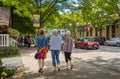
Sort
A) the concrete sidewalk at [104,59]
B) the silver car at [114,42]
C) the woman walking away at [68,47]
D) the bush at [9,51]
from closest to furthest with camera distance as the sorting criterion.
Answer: the woman walking away at [68,47]
the concrete sidewalk at [104,59]
the bush at [9,51]
the silver car at [114,42]

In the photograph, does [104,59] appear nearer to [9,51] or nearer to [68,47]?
[68,47]

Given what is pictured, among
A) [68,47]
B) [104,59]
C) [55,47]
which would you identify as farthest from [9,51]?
[55,47]

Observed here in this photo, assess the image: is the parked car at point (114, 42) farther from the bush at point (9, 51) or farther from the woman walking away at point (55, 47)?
the woman walking away at point (55, 47)

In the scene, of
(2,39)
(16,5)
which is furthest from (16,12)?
(2,39)

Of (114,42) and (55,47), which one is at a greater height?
(114,42)

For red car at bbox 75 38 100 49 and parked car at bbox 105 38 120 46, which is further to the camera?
parked car at bbox 105 38 120 46

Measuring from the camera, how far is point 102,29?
64312mm

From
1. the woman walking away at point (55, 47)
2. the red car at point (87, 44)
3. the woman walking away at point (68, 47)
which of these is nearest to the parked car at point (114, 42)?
the red car at point (87, 44)

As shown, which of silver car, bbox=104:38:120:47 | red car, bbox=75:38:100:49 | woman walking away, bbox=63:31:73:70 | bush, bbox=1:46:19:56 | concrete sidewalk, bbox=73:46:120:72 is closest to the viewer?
woman walking away, bbox=63:31:73:70

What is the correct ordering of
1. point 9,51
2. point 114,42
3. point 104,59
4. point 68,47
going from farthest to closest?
point 114,42 < point 9,51 < point 104,59 < point 68,47

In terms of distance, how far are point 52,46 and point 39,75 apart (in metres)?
1.78

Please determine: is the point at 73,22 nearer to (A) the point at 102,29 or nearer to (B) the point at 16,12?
(A) the point at 102,29

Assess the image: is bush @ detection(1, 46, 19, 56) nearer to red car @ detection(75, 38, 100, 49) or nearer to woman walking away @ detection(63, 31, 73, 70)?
woman walking away @ detection(63, 31, 73, 70)

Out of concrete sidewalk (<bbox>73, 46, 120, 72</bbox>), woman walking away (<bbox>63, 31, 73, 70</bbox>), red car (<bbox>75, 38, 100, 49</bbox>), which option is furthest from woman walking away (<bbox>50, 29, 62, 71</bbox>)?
red car (<bbox>75, 38, 100, 49</bbox>)
